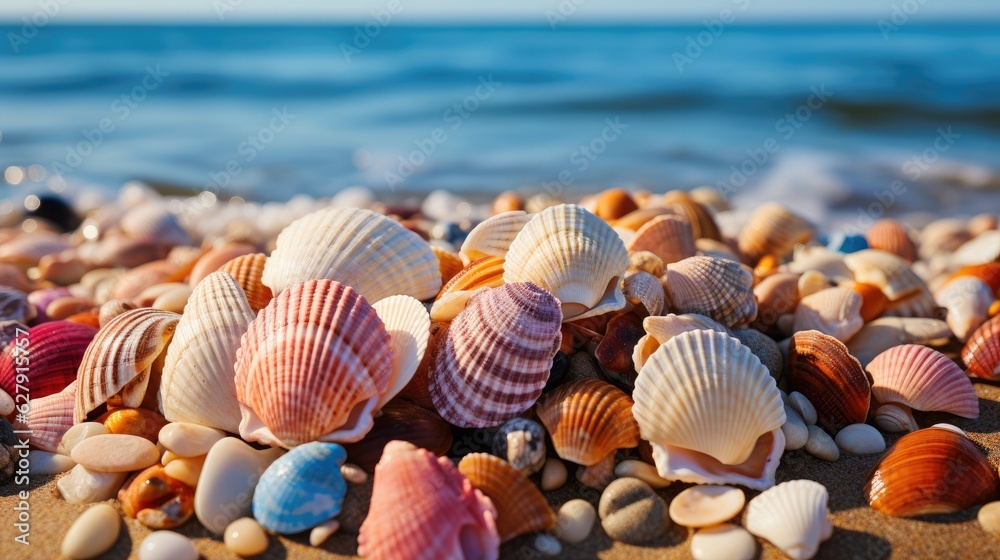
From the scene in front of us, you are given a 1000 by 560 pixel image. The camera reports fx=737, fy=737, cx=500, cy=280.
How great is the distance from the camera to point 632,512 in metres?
2.49

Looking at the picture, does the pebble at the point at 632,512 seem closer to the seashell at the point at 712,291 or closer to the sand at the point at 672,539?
the sand at the point at 672,539

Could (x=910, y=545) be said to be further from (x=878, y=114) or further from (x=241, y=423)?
(x=878, y=114)

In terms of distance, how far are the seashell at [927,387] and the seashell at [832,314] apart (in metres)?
0.37

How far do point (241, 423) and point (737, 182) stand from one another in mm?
8461

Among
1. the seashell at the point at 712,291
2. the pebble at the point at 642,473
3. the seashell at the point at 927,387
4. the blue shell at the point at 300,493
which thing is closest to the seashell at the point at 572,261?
the seashell at the point at 712,291

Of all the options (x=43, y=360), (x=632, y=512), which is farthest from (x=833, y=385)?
(x=43, y=360)

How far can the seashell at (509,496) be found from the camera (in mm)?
2385

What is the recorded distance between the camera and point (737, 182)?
981 centimetres

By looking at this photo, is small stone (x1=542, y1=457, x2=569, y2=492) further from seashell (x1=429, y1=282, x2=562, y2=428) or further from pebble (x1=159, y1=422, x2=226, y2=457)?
pebble (x1=159, y1=422, x2=226, y2=457)

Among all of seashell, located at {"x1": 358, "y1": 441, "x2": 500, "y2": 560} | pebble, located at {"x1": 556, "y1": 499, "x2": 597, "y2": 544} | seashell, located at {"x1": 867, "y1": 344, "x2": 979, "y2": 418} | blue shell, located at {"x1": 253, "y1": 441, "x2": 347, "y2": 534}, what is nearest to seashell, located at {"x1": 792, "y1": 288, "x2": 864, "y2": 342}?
seashell, located at {"x1": 867, "y1": 344, "x2": 979, "y2": 418}

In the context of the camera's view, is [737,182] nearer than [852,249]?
No

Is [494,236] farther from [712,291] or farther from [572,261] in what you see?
[712,291]

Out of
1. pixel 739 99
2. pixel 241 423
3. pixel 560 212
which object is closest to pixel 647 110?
pixel 739 99

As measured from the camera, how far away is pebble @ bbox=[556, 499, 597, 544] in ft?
8.04
